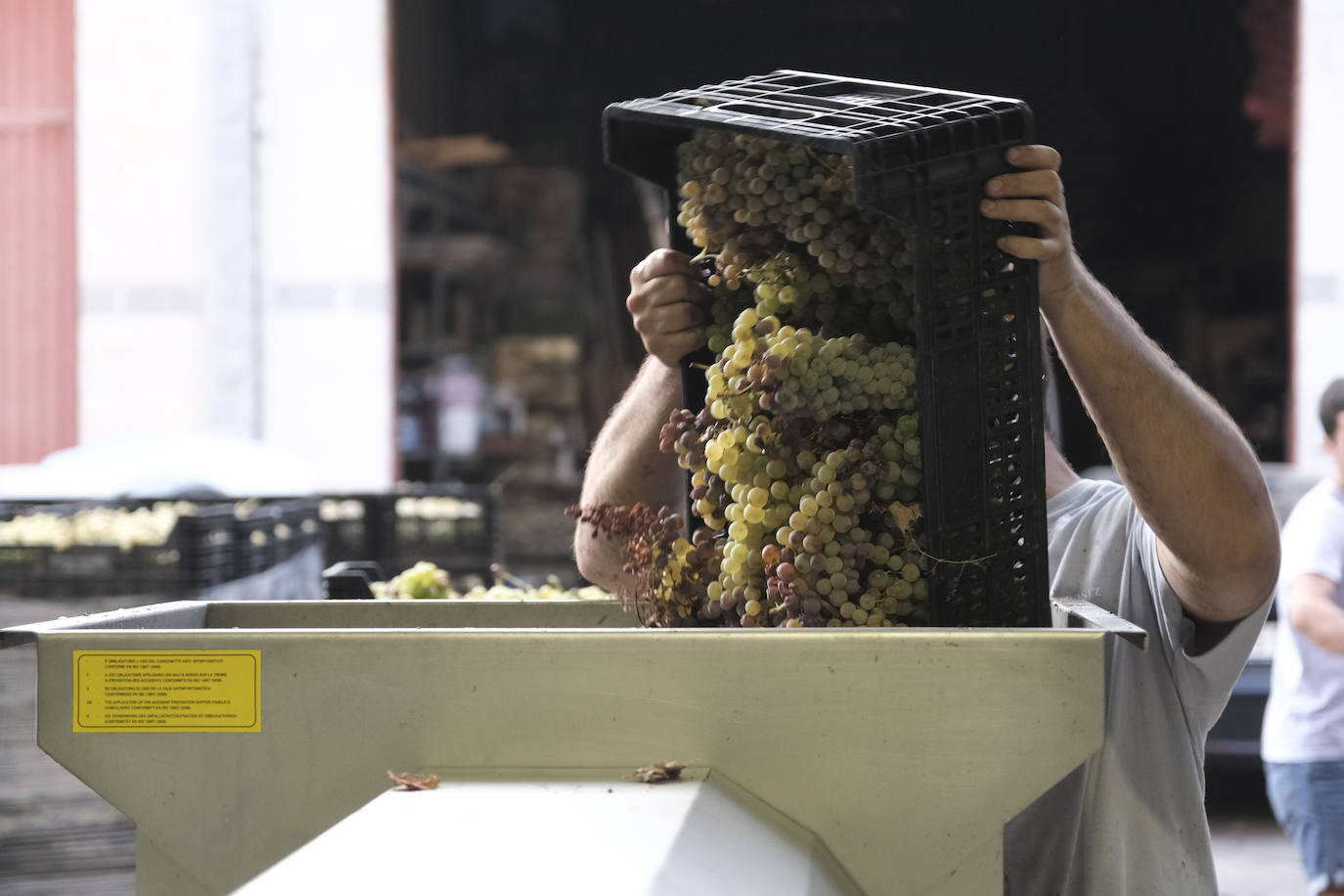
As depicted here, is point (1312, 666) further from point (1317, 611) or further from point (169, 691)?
point (169, 691)

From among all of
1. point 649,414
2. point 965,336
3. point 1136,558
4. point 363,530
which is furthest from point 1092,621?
point 363,530

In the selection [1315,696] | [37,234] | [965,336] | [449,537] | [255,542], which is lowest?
[1315,696]

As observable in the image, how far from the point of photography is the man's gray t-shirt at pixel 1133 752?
148 cm

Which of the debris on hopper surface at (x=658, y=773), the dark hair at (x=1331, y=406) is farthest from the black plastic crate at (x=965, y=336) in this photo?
the dark hair at (x=1331, y=406)

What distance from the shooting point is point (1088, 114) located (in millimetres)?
8844

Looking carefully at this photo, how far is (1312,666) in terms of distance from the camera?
11.1ft

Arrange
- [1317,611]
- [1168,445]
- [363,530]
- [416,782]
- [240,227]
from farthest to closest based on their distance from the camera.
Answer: [240,227]
[363,530]
[1317,611]
[1168,445]
[416,782]

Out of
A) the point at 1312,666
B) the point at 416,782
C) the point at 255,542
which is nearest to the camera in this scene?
the point at 416,782

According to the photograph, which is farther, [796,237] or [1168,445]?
[1168,445]

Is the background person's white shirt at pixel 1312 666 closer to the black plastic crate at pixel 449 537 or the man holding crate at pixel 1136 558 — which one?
the man holding crate at pixel 1136 558

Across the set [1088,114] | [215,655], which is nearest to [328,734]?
[215,655]

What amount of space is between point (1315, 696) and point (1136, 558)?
A: 2111 millimetres

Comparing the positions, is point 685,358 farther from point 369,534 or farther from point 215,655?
point 369,534

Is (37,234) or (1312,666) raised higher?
(37,234)
